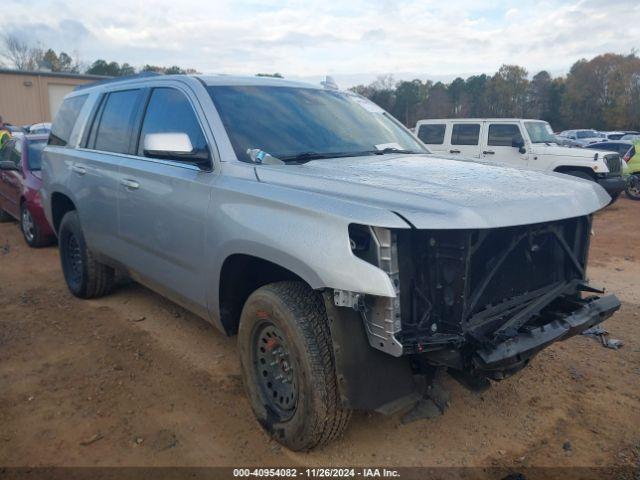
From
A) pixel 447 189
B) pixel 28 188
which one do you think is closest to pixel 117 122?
pixel 447 189

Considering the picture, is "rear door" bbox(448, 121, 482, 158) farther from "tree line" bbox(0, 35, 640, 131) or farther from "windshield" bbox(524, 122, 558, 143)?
"tree line" bbox(0, 35, 640, 131)

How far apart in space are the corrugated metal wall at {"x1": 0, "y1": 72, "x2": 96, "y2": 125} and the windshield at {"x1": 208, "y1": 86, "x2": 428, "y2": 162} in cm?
3343

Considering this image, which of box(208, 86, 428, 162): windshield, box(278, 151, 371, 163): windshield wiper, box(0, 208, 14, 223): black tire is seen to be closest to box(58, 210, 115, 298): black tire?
box(208, 86, 428, 162): windshield

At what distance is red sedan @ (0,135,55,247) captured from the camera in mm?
7523

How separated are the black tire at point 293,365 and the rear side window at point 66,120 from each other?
3.34 m

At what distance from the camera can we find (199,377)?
3844mm

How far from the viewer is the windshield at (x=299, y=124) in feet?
11.2

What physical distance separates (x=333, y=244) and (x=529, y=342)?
3.59ft

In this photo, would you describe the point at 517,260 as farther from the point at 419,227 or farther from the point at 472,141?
the point at 472,141

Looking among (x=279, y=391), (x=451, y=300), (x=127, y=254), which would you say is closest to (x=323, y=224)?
(x=451, y=300)

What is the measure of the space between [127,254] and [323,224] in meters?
2.33

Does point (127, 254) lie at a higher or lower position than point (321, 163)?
lower

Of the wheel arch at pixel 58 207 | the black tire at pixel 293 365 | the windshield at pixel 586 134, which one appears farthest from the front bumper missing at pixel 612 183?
the windshield at pixel 586 134

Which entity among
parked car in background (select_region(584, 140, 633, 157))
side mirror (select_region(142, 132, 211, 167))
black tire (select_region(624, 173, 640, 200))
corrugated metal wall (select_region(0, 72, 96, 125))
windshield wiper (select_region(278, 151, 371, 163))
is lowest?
black tire (select_region(624, 173, 640, 200))
